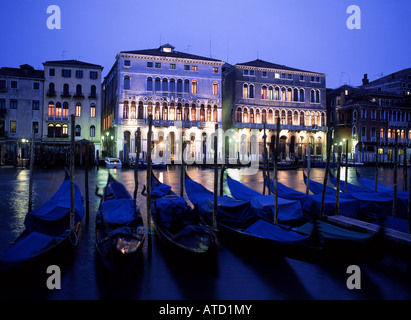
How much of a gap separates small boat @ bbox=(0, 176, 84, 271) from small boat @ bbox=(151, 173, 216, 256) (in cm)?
159

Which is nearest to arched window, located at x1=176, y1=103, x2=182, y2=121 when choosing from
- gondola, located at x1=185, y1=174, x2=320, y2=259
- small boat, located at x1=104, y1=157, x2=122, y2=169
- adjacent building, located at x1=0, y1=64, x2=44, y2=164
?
small boat, located at x1=104, y1=157, x2=122, y2=169

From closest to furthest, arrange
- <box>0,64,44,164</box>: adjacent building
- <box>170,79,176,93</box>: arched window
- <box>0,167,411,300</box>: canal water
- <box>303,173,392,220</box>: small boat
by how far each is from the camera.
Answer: <box>0,167,411,300</box>: canal water → <box>303,173,392,220</box>: small boat → <box>0,64,44,164</box>: adjacent building → <box>170,79,176,93</box>: arched window

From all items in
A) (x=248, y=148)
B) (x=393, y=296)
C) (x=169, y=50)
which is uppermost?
(x=169, y=50)

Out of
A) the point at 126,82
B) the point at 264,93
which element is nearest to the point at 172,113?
the point at 126,82

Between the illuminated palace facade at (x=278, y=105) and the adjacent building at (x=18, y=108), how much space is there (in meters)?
17.8

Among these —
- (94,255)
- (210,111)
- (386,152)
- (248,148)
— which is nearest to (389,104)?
(386,152)

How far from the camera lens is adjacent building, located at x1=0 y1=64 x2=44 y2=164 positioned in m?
29.1

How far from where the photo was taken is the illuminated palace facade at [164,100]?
29.1 m

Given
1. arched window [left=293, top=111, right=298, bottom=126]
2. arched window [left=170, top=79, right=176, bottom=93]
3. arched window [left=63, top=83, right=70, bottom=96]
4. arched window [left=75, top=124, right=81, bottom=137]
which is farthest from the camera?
arched window [left=293, top=111, right=298, bottom=126]

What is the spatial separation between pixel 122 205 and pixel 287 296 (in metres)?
3.89

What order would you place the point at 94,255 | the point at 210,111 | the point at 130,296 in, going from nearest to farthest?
the point at 130,296, the point at 94,255, the point at 210,111

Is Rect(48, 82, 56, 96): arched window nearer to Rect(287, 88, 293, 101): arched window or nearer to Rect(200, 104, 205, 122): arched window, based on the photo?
Rect(200, 104, 205, 122): arched window

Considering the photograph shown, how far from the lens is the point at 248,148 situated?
32.4m

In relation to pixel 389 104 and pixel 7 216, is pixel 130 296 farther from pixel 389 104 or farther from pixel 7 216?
pixel 389 104
